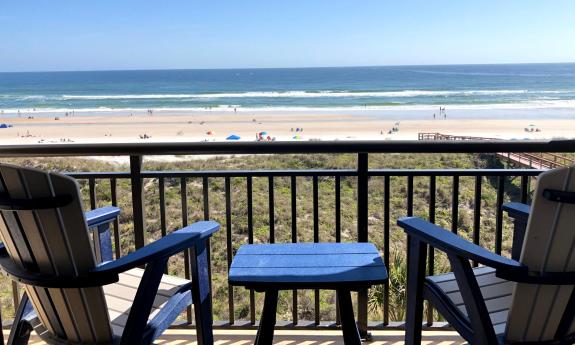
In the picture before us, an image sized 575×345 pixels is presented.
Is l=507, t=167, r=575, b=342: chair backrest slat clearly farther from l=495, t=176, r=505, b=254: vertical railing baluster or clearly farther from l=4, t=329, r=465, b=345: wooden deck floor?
l=4, t=329, r=465, b=345: wooden deck floor

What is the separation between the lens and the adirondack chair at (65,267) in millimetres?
1469

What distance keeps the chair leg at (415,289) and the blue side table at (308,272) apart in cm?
14

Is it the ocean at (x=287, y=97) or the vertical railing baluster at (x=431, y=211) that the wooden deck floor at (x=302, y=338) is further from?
the ocean at (x=287, y=97)

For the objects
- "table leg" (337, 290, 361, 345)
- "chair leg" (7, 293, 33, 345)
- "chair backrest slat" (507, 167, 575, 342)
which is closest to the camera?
"chair backrest slat" (507, 167, 575, 342)

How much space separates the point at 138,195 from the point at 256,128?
2354cm

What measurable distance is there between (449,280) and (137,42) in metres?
63.7

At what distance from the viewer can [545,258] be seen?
1429 millimetres

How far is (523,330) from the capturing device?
1541mm

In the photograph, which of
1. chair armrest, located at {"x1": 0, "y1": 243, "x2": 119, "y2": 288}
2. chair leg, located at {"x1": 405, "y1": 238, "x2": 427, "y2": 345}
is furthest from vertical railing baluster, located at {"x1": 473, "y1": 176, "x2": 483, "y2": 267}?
chair armrest, located at {"x1": 0, "y1": 243, "x2": 119, "y2": 288}

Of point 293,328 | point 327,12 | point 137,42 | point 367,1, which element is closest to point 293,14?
point 327,12

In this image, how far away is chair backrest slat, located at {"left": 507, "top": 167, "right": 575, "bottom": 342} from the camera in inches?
54.6

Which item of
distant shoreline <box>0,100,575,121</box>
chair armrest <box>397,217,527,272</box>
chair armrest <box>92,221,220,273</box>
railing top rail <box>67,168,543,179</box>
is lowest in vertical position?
distant shoreline <box>0,100,575,121</box>

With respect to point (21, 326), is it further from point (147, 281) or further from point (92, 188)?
point (92, 188)

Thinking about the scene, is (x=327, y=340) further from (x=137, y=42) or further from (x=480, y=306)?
(x=137, y=42)
